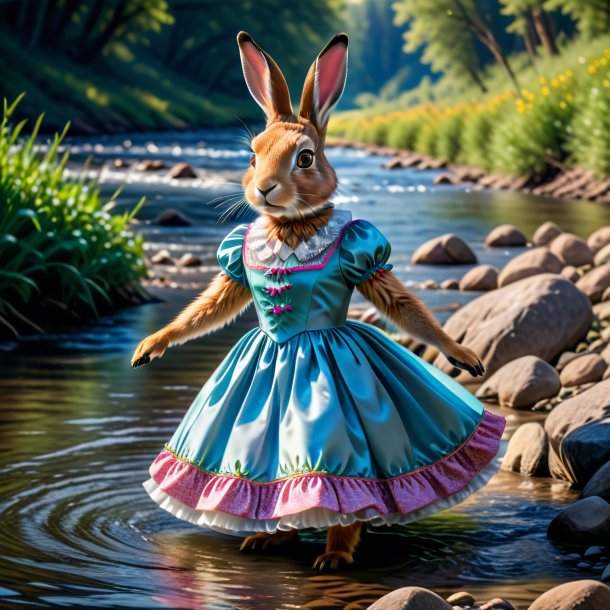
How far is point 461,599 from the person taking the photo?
4.25m

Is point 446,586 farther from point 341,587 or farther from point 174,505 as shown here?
point 174,505

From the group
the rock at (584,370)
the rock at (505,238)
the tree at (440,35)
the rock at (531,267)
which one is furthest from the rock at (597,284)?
the tree at (440,35)

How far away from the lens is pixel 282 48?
209 feet

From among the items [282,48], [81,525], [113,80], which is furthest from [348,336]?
[282,48]

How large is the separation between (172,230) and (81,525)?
12.1 metres

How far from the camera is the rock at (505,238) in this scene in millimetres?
15828

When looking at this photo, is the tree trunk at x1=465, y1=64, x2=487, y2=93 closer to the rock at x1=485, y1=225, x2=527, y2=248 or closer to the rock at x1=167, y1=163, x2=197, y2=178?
the rock at x1=167, y1=163, x2=197, y2=178

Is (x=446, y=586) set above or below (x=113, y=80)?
below

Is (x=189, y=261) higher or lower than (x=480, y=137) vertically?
lower

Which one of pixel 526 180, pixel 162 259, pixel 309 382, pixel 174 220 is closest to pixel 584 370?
pixel 309 382

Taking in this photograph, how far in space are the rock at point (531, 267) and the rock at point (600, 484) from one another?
5909 mm

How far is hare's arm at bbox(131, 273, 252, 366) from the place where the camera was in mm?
5164

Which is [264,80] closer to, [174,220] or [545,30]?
[174,220]

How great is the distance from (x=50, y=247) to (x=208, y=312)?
503cm
